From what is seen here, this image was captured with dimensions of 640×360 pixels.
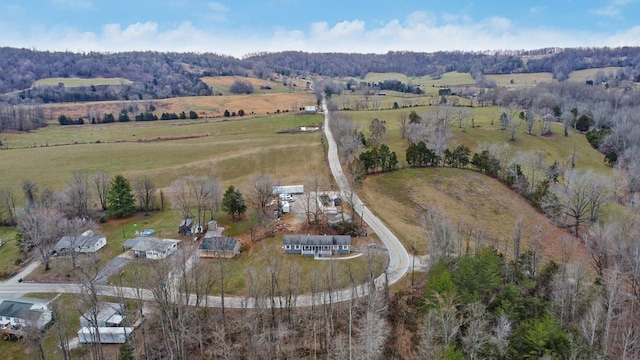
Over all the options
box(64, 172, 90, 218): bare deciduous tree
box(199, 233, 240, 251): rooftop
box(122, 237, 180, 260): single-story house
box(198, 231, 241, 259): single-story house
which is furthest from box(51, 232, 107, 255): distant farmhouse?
box(199, 233, 240, 251): rooftop

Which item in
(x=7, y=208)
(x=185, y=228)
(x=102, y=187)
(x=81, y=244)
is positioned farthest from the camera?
(x=102, y=187)

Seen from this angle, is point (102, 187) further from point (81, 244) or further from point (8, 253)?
point (81, 244)

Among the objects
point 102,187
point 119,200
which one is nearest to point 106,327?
point 119,200

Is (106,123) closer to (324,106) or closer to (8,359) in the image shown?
(324,106)

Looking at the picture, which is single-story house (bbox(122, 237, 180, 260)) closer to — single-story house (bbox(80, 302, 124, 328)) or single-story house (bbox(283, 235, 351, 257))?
single-story house (bbox(80, 302, 124, 328))

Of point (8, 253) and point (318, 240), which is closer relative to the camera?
point (318, 240)

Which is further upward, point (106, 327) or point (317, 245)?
point (317, 245)
